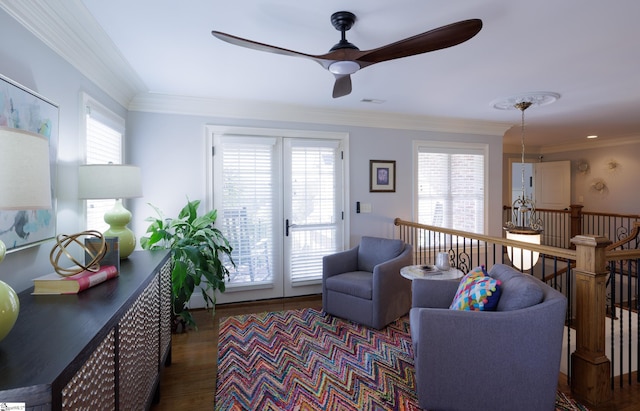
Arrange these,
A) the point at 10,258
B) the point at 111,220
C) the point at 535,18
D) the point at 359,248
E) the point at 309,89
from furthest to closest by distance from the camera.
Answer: the point at 359,248, the point at 309,89, the point at 111,220, the point at 535,18, the point at 10,258

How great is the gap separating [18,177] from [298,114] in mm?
3284

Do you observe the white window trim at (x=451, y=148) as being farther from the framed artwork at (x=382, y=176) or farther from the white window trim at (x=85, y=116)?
the white window trim at (x=85, y=116)

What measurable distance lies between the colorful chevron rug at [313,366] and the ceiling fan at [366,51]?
211 cm

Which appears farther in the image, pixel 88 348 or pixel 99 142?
pixel 99 142

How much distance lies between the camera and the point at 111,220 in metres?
2.16

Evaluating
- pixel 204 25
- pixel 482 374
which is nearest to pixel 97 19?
pixel 204 25

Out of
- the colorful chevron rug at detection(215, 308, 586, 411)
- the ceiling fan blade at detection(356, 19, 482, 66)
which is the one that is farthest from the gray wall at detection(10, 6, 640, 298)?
the ceiling fan blade at detection(356, 19, 482, 66)

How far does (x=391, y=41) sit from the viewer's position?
226 centimetres

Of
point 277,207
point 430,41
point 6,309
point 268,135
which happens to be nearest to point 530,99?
point 430,41

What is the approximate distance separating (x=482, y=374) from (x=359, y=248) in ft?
6.95

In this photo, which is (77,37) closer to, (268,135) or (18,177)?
(18,177)

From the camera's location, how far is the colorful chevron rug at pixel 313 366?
2.08 meters

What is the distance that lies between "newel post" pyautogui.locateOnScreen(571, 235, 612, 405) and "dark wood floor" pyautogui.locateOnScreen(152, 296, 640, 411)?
0.41 feet

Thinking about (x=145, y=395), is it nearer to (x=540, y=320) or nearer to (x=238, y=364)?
(x=238, y=364)
